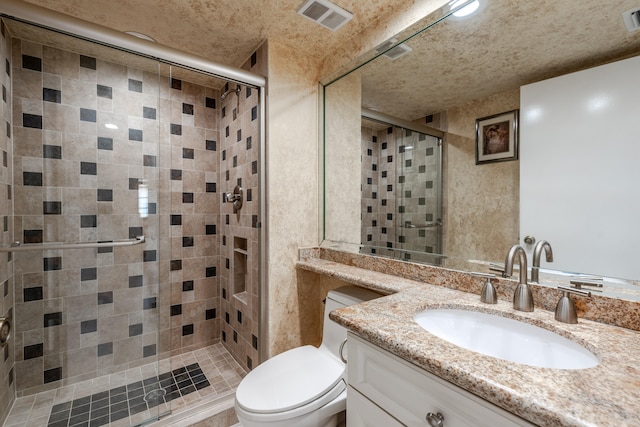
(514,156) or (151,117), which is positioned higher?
(151,117)

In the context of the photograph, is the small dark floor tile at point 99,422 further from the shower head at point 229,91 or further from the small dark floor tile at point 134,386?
the shower head at point 229,91

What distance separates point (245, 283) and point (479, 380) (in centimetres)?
179

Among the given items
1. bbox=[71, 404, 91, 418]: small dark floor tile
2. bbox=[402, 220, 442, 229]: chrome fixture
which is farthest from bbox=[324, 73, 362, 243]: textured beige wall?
bbox=[71, 404, 91, 418]: small dark floor tile

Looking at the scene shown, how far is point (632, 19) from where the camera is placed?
2.54 feet

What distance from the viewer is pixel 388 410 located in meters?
0.73

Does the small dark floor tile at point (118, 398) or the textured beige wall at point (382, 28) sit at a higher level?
the textured beige wall at point (382, 28)

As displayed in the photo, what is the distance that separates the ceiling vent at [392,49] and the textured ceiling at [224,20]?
0.46ft

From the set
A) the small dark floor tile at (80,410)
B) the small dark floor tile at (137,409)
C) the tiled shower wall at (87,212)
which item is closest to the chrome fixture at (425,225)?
the tiled shower wall at (87,212)

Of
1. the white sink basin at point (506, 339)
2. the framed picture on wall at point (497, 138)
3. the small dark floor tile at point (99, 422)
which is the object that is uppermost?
the framed picture on wall at point (497, 138)

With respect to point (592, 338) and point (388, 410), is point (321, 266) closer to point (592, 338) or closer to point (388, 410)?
point (388, 410)

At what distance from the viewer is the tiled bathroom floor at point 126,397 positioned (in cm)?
147

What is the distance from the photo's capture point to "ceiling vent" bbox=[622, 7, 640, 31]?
0.77 meters

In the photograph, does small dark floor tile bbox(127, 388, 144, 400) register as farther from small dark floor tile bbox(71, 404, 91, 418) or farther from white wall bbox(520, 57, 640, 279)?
white wall bbox(520, 57, 640, 279)

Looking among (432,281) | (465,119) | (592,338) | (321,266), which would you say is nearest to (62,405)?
(321,266)
